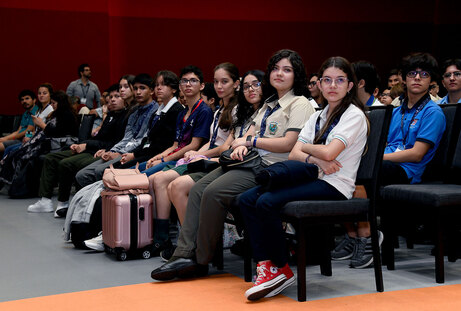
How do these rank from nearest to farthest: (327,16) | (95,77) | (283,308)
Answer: (283,308) < (95,77) < (327,16)

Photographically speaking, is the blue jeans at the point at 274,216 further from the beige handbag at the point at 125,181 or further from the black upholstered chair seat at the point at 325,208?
the beige handbag at the point at 125,181

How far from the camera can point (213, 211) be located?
3262mm

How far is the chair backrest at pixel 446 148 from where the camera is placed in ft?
11.5

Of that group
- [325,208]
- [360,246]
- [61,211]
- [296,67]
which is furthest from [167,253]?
[61,211]

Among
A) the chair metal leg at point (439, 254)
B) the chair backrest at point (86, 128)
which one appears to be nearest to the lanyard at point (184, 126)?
the chair metal leg at point (439, 254)

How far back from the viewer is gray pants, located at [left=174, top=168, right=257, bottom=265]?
10.6 feet

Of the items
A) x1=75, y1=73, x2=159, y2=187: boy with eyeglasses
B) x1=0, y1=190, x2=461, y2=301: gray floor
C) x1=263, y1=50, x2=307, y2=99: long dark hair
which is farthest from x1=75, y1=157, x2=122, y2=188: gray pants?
x1=263, y1=50, x2=307, y2=99: long dark hair

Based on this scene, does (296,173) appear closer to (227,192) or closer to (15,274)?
(227,192)

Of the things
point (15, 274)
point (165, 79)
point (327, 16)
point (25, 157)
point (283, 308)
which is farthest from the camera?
point (327, 16)

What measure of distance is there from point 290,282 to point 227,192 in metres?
0.59

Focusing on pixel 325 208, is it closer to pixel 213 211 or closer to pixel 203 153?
pixel 213 211

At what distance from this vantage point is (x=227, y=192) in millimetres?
3230

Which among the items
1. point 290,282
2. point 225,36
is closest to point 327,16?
point 225,36

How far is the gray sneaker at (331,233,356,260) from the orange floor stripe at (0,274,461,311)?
747mm
